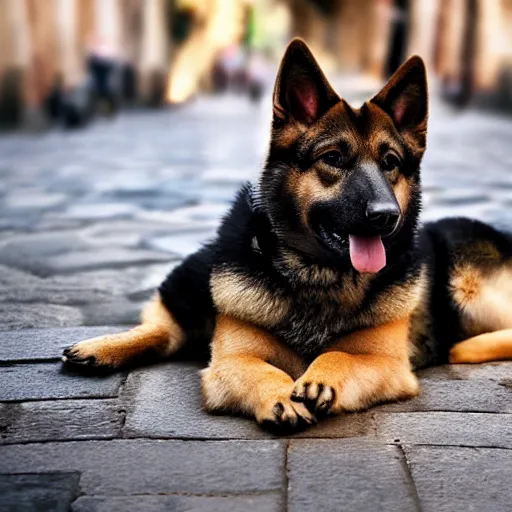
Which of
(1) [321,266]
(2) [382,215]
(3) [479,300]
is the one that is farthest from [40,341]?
(3) [479,300]

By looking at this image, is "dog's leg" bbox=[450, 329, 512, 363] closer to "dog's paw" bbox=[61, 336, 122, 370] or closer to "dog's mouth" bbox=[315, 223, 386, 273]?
"dog's mouth" bbox=[315, 223, 386, 273]

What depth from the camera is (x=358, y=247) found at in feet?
11.8

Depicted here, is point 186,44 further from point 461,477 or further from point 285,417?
point 461,477

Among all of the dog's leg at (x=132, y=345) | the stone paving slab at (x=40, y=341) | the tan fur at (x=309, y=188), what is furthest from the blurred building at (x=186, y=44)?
the tan fur at (x=309, y=188)

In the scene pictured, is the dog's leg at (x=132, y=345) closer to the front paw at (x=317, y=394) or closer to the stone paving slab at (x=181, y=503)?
the front paw at (x=317, y=394)

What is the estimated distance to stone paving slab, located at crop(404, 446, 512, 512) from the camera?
8.75 feet

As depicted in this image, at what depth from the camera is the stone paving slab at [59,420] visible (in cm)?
317

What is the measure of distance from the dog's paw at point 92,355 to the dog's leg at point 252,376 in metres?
0.46

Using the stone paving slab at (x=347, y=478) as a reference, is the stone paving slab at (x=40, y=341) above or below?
below

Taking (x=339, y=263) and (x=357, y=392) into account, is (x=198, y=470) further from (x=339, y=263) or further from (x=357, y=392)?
(x=339, y=263)

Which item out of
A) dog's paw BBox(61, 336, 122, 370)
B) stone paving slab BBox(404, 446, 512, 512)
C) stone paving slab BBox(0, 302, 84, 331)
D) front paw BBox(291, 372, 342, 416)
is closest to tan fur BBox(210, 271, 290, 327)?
front paw BBox(291, 372, 342, 416)

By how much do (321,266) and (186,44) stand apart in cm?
4112

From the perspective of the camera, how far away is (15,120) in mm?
19562

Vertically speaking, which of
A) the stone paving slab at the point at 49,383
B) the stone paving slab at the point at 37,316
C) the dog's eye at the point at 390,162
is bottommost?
the stone paving slab at the point at 37,316
